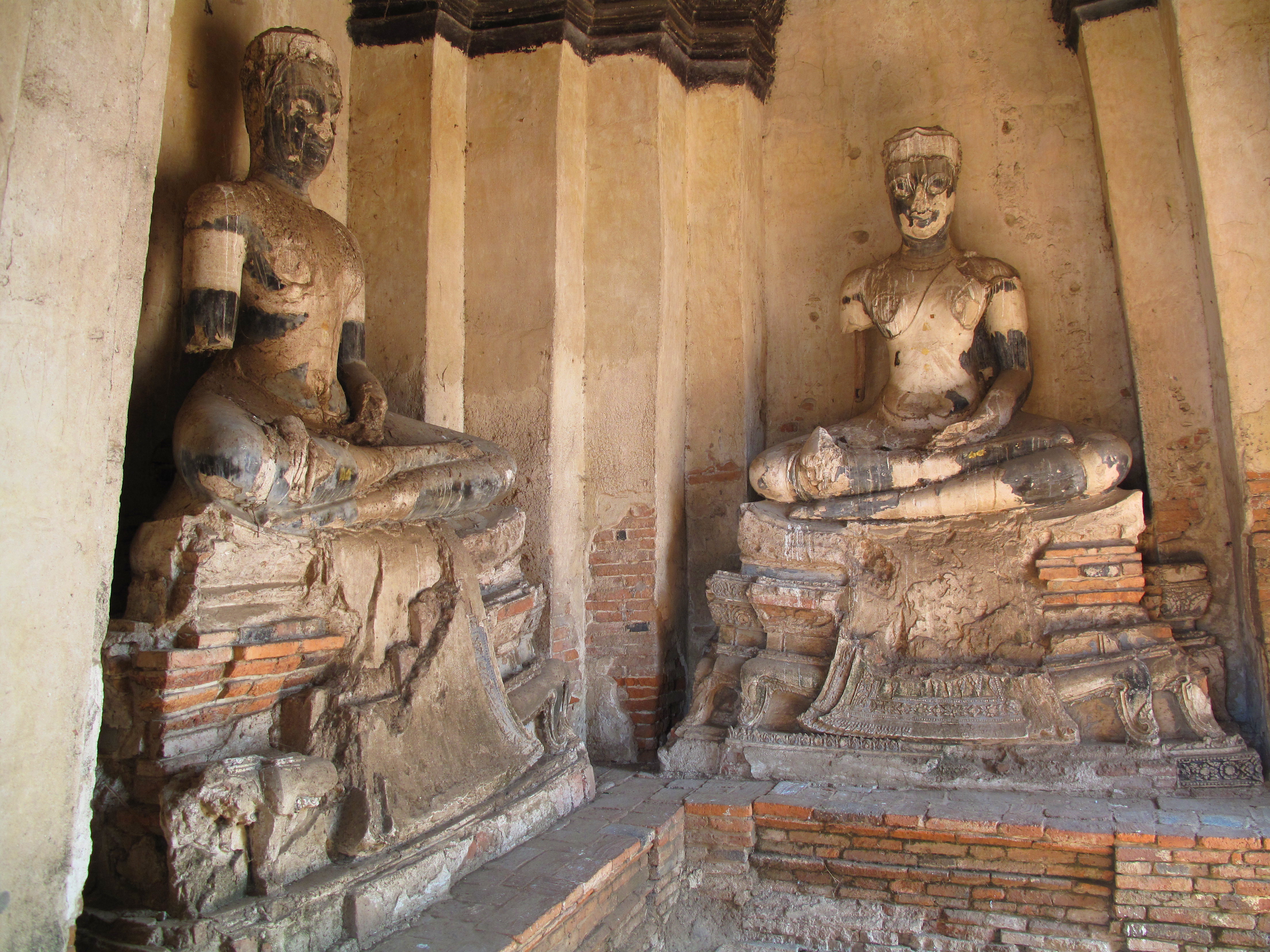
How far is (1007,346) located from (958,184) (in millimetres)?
1152

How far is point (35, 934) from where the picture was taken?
2.10 metres

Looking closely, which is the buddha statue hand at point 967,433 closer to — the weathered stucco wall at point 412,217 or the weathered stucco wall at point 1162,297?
the weathered stucco wall at point 1162,297

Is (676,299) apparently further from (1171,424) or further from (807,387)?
(1171,424)

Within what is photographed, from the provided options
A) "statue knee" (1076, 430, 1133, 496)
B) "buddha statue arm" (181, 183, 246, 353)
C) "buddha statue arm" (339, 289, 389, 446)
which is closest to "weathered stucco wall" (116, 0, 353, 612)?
"buddha statue arm" (181, 183, 246, 353)

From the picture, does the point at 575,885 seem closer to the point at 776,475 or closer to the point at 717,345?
the point at 776,475

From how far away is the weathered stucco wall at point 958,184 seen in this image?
4.97 metres

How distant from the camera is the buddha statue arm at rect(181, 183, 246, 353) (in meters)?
3.23

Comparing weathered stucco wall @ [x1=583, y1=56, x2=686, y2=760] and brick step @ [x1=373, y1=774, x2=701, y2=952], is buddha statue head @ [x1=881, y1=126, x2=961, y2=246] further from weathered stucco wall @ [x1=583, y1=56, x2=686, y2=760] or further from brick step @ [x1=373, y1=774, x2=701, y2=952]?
brick step @ [x1=373, y1=774, x2=701, y2=952]

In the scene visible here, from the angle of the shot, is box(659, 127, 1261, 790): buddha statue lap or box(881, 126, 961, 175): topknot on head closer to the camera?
box(659, 127, 1261, 790): buddha statue lap

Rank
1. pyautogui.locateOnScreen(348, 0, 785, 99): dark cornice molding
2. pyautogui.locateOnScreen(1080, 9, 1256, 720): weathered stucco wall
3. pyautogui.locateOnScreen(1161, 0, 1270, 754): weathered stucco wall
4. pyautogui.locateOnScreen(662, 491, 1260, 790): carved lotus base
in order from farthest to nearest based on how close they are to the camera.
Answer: pyautogui.locateOnScreen(348, 0, 785, 99): dark cornice molding, pyautogui.locateOnScreen(1080, 9, 1256, 720): weathered stucco wall, pyautogui.locateOnScreen(1161, 0, 1270, 754): weathered stucco wall, pyautogui.locateOnScreen(662, 491, 1260, 790): carved lotus base

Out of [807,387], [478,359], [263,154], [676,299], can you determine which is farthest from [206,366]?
[807,387]

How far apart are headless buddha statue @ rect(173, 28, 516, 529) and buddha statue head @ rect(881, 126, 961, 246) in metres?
2.35

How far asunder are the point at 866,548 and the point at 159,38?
10.4ft

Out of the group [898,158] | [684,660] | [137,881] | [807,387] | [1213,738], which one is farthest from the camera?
[807,387]
